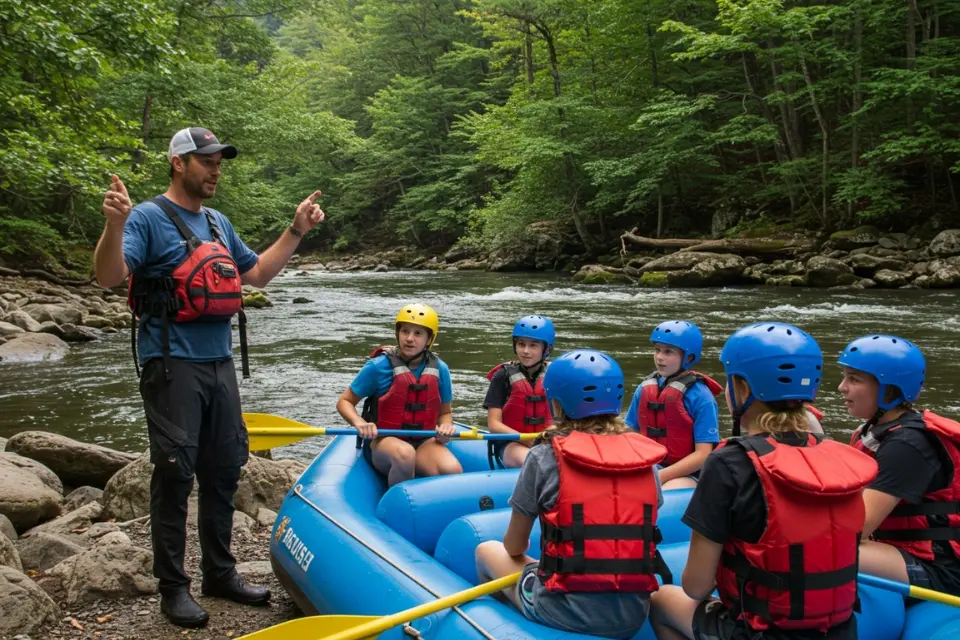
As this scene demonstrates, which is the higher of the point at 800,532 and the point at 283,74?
the point at 283,74

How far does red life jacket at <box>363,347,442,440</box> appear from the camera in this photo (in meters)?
3.96

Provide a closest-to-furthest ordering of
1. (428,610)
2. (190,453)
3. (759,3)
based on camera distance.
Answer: (428,610) → (190,453) → (759,3)

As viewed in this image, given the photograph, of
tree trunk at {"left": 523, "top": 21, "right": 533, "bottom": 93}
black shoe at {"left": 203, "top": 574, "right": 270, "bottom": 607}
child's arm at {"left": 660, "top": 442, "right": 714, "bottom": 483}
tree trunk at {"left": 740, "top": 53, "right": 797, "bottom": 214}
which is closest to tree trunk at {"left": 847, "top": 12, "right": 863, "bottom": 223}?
tree trunk at {"left": 740, "top": 53, "right": 797, "bottom": 214}

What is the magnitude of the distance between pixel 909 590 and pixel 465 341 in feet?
28.7

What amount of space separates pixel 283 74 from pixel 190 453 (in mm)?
17488

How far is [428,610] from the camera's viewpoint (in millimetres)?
2150

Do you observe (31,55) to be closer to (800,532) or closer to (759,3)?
(800,532)

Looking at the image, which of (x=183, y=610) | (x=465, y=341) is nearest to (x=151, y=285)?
(x=183, y=610)

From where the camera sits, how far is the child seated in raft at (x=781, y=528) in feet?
5.83

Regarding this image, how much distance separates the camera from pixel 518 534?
7.36 feet

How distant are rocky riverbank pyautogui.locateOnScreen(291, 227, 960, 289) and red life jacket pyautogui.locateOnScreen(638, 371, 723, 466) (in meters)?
13.1

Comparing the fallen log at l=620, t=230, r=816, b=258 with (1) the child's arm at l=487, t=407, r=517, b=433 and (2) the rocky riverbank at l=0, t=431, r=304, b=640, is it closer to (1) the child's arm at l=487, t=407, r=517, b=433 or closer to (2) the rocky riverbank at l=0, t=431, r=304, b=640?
(1) the child's arm at l=487, t=407, r=517, b=433

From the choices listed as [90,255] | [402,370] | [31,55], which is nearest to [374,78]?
[90,255]

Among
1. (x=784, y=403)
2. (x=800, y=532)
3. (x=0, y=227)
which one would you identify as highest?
(x=0, y=227)
